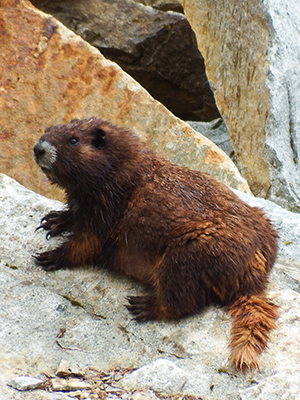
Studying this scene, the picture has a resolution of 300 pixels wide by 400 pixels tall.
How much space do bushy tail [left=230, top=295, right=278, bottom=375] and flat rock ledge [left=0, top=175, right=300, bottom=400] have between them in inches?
2.6

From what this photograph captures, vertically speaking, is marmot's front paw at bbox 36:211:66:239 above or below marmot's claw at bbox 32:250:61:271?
above

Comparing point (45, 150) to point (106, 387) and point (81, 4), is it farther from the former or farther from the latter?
point (81, 4)

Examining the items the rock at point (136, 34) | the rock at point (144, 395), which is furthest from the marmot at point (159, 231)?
the rock at point (136, 34)

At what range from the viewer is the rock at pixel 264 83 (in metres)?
7.86

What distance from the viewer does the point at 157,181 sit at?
4551 millimetres

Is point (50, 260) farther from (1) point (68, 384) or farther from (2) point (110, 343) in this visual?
(1) point (68, 384)

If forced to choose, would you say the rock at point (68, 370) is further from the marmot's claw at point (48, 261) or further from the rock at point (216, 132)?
the rock at point (216, 132)

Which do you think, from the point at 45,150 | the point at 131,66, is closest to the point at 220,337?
the point at 45,150

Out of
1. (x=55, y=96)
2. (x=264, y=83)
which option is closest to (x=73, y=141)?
(x=55, y=96)

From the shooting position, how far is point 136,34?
1117cm

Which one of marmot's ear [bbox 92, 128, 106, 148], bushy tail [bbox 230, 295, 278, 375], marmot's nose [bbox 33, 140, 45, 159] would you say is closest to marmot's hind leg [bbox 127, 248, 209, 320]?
bushy tail [bbox 230, 295, 278, 375]

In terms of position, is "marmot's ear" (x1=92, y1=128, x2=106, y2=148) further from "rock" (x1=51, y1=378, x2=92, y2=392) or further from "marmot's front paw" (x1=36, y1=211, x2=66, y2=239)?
"rock" (x1=51, y1=378, x2=92, y2=392)

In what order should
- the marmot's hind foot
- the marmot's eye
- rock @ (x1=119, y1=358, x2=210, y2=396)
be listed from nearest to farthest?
rock @ (x1=119, y1=358, x2=210, y2=396), the marmot's hind foot, the marmot's eye

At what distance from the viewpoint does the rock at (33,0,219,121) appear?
36.6 feet
